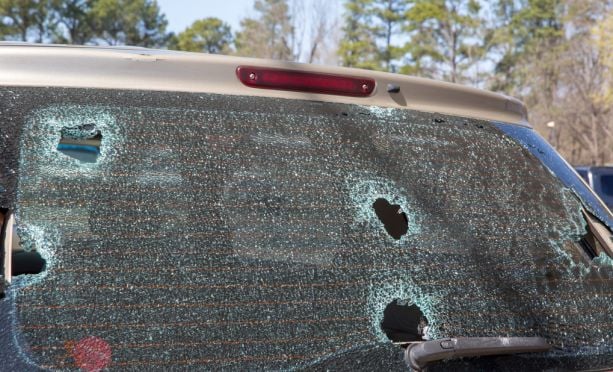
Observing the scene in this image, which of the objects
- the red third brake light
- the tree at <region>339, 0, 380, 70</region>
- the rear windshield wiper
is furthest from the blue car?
the tree at <region>339, 0, 380, 70</region>

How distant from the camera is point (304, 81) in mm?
1952

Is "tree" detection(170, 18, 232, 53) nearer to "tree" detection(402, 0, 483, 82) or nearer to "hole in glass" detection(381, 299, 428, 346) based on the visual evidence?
"tree" detection(402, 0, 483, 82)

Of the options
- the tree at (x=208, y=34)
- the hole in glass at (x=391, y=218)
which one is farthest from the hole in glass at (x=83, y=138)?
the tree at (x=208, y=34)

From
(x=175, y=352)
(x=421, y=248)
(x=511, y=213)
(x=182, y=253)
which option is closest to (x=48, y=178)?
(x=182, y=253)

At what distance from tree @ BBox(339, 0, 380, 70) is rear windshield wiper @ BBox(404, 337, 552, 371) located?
41389 millimetres

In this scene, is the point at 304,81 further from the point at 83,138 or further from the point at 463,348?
the point at 463,348

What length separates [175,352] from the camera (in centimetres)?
157

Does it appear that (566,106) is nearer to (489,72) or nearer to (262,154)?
(489,72)

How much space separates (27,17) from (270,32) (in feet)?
63.9

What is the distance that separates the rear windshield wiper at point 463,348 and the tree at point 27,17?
46449mm

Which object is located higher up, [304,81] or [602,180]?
[304,81]

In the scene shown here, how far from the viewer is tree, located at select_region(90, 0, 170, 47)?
53.1 m

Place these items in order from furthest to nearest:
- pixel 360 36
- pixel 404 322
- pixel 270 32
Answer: pixel 360 36 < pixel 270 32 < pixel 404 322

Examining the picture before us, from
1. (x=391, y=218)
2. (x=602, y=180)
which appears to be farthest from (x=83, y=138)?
(x=602, y=180)
